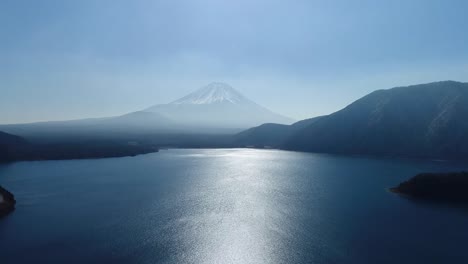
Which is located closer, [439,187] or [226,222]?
[226,222]

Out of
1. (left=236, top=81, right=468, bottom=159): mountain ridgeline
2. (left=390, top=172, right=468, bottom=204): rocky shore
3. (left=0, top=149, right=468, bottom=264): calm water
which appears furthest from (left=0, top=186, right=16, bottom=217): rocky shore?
(left=236, top=81, right=468, bottom=159): mountain ridgeline

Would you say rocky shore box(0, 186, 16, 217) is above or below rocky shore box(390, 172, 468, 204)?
below

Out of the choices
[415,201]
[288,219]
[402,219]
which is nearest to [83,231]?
[288,219]

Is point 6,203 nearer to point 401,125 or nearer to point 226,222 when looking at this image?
point 226,222

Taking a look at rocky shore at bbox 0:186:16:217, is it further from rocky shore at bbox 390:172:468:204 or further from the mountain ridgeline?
the mountain ridgeline

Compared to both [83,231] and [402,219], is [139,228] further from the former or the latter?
[402,219]

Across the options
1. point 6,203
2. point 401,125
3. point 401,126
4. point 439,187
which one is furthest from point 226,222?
point 401,125
